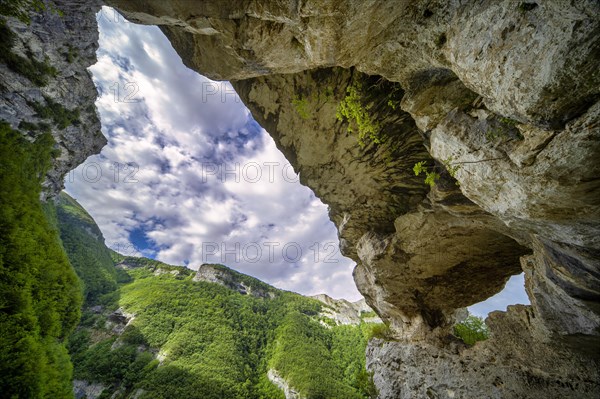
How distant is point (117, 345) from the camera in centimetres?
4241

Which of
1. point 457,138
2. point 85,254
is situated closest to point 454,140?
point 457,138

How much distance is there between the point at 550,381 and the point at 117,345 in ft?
198

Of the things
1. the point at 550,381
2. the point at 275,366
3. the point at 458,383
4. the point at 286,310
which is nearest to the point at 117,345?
the point at 275,366

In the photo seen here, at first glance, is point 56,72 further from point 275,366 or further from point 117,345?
point 275,366

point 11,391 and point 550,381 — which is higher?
point 11,391

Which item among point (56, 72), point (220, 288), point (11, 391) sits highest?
point (220, 288)

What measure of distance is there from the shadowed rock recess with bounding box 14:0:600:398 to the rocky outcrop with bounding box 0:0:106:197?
9.78 m

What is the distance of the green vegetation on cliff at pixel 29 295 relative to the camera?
18.3 ft

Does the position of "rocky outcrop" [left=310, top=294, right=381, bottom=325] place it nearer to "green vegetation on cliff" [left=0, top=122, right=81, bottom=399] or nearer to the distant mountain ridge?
the distant mountain ridge

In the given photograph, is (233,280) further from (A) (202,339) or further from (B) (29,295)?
(B) (29,295)

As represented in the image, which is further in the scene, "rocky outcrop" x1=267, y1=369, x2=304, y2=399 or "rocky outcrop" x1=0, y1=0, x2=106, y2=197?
"rocky outcrop" x1=267, y1=369, x2=304, y2=399

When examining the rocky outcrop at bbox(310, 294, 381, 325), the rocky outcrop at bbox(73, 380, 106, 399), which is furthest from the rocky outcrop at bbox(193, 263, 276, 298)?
the rocky outcrop at bbox(73, 380, 106, 399)

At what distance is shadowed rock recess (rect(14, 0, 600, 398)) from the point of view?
2500mm

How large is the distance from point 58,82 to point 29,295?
64.1ft
